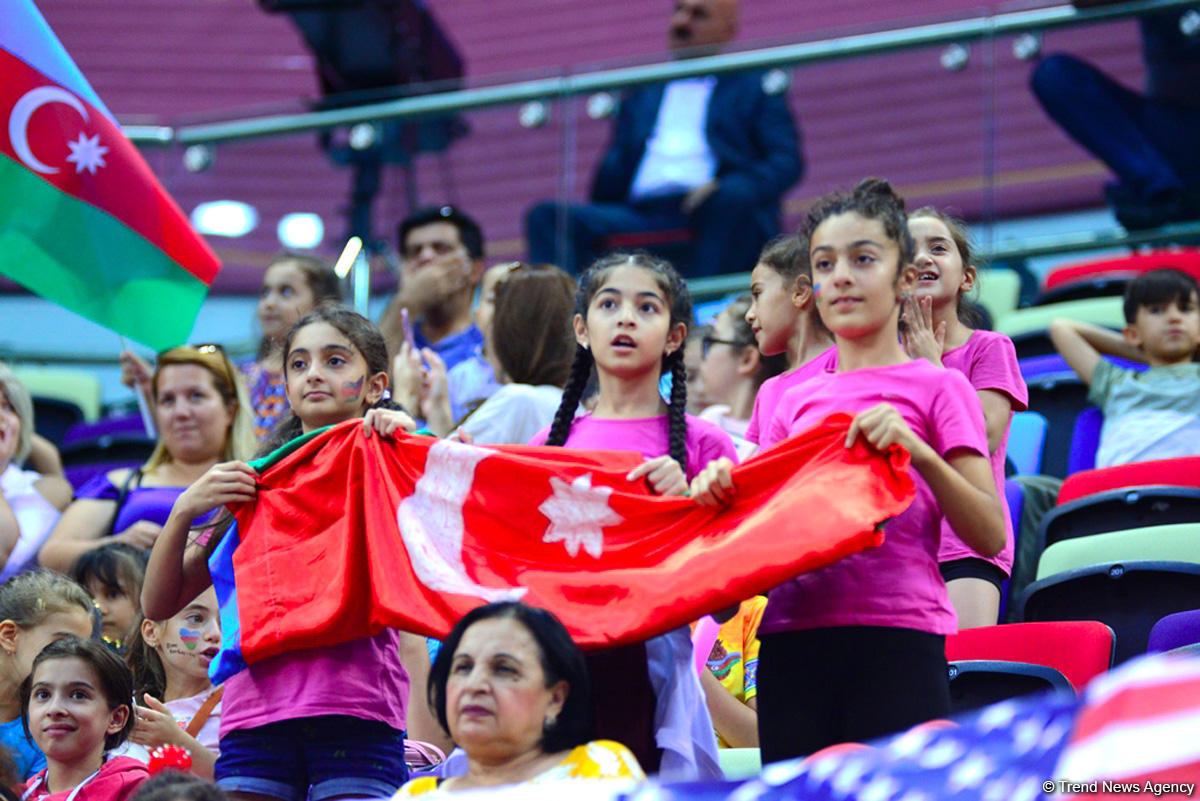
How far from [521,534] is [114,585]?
6.00 ft

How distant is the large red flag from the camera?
3289 millimetres

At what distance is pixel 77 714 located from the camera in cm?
396

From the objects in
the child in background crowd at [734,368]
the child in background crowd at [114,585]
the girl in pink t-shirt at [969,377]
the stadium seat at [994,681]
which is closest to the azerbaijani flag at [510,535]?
the stadium seat at [994,681]

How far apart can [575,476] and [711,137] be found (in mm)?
4394

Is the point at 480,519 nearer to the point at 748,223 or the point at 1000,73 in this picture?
the point at 748,223

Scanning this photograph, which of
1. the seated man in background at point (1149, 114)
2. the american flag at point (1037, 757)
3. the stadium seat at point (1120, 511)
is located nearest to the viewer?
the american flag at point (1037, 757)

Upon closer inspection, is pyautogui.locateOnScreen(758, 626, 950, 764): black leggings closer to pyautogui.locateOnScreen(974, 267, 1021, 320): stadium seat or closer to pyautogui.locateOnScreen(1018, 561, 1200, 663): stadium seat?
pyautogui.locateOnScreen(1018, 561, 1200, 663): stadium seat

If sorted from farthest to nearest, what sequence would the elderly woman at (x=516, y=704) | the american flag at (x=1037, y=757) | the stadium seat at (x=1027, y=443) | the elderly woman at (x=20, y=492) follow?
the stadium seat at (x=1027, y=443) < the elderly woman at (x=20, y=492) < the elderly woman at (x=516, y=704) < the american flag at (x=1037, y=757)

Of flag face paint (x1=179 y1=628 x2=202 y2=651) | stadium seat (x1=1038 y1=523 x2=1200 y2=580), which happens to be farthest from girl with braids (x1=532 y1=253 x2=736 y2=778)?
stadium seat (x1=1038 y1=523 x2=1200 y2=580)

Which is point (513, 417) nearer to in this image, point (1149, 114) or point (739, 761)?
point (739, 761)

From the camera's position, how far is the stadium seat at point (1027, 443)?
20.2ft

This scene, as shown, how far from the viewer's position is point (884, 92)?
320 inches

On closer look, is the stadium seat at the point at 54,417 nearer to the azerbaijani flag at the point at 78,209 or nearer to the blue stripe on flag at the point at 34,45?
the azerbaijani flag at the point at 78,209

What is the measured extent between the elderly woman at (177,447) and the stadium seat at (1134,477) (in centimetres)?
267
